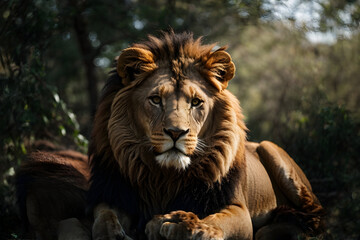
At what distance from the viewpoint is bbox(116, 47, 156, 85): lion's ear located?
3.75 metres

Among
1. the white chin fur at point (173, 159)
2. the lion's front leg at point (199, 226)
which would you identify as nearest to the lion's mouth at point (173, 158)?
the white chin fur at point (173, 159)

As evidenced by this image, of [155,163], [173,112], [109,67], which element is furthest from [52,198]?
[109,67]

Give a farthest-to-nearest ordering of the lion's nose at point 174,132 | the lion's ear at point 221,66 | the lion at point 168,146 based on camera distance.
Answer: the lion's ear at point 221,66 → the lion at point 168,146 → the lion's nose at point 174,132

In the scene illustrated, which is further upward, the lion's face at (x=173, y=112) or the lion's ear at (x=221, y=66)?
the lion's ear at (x=221, y=66)

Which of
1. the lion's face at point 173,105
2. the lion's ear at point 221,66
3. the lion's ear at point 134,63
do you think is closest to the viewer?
the lion's face at point 173,105

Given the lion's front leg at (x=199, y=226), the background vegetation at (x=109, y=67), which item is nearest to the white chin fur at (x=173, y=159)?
the lion's front leg at (x=199, y=226)

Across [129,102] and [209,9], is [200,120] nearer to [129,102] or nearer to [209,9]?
[129,102]

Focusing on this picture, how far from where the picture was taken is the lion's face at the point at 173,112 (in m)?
3.33

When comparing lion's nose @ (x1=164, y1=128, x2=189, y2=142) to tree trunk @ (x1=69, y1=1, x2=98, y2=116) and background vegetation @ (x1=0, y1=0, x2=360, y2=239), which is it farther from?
tree trunk @ (x1=69, y1=1, x2=98, y2=116)

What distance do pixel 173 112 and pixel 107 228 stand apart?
1.02 metres

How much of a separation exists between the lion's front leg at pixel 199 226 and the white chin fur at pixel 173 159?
36 cm

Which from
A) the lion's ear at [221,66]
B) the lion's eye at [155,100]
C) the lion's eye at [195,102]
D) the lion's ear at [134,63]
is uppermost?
the lion's ear at [134,63]

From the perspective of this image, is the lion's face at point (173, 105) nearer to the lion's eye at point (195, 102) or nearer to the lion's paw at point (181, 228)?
the lion's eye at point (195, 102)

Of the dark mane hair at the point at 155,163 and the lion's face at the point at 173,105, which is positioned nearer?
the lion's face at the point at 173,105
